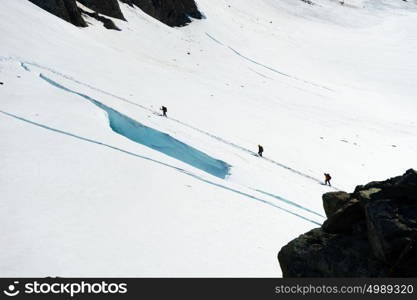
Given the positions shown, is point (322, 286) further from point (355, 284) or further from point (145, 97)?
point (145, 97)

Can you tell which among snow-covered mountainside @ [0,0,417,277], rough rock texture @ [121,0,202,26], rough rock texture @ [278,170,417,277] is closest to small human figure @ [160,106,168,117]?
snow-covered mountainside @ [0,0,417,277]

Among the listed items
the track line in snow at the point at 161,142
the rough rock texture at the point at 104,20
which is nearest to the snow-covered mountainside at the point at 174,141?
the track line in snow at the point at 161,142

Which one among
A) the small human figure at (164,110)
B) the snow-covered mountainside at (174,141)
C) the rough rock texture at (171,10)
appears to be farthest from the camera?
the rough rock texture at (171,10)

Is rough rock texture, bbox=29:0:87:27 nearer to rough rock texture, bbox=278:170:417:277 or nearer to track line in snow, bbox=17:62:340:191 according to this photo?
track line in snow, bbox=17:62:340:191

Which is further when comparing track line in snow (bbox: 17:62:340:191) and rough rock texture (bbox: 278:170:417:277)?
track line in snow (bbox: 17:62:340:191)

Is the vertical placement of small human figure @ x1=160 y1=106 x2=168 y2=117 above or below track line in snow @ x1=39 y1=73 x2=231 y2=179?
above

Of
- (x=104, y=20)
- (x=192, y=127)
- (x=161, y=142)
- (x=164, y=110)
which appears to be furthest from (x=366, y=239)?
(x=104, y=20)

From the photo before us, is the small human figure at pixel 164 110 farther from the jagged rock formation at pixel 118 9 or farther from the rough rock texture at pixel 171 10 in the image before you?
the rough rock texture at pixel 171 10

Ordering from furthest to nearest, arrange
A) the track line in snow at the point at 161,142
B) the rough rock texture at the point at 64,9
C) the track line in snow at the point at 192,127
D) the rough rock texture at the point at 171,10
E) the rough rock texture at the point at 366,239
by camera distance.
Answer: the rough rock texture at the point at 171,10
the rough rock texture at the point at 64,9
the track line in snow at the point at 192,127
the track line in snow at the point at 161,142
the rough rock texture at the point at 366,239
